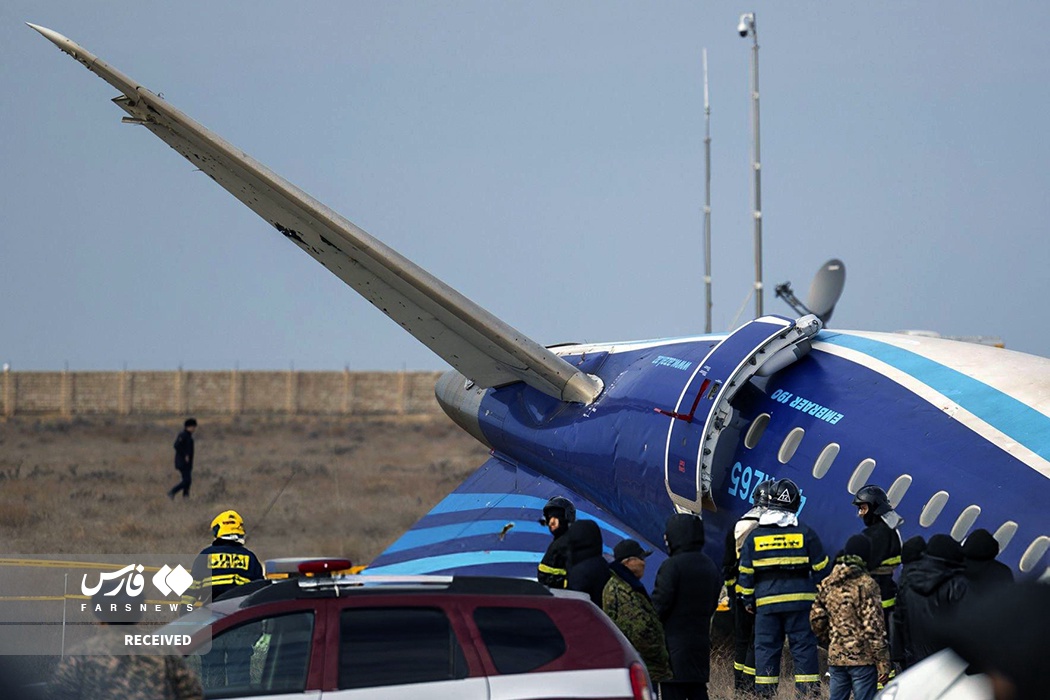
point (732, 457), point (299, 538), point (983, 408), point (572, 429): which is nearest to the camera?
point (983, 408)

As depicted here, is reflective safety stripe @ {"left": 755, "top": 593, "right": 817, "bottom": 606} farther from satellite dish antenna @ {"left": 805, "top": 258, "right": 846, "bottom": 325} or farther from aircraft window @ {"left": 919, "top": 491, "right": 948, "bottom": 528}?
satellite dish antenna @ {"left": 805, "top": 258, "right": 846, "bottom": 325}

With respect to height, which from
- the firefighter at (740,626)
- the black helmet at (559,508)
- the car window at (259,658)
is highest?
the black helmet at (559,508)

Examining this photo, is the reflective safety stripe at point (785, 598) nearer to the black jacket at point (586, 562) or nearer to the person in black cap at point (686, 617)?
the person in black cap at point (686, 617)

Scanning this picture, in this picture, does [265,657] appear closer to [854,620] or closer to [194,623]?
[194,623]

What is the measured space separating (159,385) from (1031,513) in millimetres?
72293

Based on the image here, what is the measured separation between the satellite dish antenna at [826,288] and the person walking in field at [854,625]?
16.2ft

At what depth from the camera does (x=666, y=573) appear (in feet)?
35.2

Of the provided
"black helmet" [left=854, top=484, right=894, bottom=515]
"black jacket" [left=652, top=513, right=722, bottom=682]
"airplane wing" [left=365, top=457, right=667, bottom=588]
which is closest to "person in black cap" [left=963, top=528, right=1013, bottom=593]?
"black helmet" [left=854, top=484, right=894, bottom=515]

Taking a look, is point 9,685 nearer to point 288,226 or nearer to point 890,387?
point 890,387

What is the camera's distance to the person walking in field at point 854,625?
10.3 metres

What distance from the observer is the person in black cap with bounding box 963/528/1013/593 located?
10047mm

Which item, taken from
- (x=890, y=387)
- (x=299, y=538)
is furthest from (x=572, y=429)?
(x=299, y=538)

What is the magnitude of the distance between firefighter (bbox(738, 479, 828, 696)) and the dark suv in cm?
331

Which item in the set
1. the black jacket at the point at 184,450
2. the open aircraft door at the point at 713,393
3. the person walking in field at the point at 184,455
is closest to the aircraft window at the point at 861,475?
the open aircraft door at the point at 713,393
